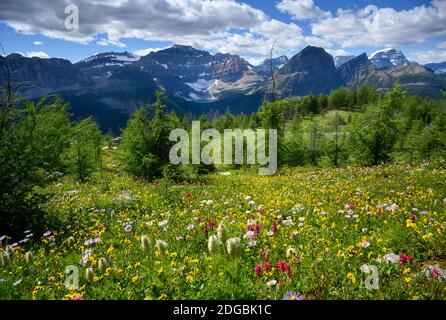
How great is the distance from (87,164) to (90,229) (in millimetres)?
17162

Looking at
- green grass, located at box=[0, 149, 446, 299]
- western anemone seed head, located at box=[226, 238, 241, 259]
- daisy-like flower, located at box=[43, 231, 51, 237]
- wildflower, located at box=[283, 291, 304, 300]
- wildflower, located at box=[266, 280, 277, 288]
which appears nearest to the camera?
wildflower, located at box=[283, 291, 304, 300]

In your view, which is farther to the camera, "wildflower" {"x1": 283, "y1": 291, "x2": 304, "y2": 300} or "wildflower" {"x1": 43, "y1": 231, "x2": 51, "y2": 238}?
"wildflower" {"x1": 43, "y1": 231, "x2": 51, "y2": 238}

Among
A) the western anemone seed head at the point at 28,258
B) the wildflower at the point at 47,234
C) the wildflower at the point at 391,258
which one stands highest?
the wildflower at the point at 391,258

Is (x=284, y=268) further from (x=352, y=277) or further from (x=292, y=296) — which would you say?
(x=352, y=277)

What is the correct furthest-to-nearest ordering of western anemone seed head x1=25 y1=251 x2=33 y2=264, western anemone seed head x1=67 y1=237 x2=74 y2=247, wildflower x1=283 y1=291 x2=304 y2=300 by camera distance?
western anemone seed head x1=67 y1=237 x2=74 y2=247, western anemone seed head x1=25 y1=251 x2=33 y2=264, wildflower x1=283 y1=291 x2=304 y2=300

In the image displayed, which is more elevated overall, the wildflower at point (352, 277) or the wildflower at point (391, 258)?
the wildflower at point (391, 258)

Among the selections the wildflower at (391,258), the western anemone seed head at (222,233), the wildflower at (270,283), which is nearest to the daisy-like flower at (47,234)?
the western anemone seed head at (222,233)

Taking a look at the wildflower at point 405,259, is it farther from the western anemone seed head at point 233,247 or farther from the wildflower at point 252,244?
the western anemone seed head at point 233,247

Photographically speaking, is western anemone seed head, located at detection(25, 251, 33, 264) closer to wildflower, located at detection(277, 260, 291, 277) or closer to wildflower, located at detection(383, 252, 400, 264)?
wildflower, located at detection(277, 260, 291, 277)

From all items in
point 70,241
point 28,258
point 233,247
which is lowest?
point 70,241

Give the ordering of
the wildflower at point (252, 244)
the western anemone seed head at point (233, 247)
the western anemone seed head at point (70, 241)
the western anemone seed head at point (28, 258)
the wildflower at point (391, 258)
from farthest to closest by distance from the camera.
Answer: the western anemone seed head at point (70, 241) → the wildflower at point (252, 244) → the western anemone seed head at point (28, 258) → the wildflower at point (391, 258) → the western anemone seed head at point (233, 247)

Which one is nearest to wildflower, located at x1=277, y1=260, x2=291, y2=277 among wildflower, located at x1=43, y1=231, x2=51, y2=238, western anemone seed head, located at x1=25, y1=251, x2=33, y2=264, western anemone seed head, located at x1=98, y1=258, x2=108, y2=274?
western anemone seed head, located at x1=98, y1=258, x2=108, y2=274

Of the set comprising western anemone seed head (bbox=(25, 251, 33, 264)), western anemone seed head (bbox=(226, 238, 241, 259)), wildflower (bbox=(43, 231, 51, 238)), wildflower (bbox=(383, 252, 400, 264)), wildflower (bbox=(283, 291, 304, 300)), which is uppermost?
western anemone seed head (bbox=(226, 238, 241, 259))

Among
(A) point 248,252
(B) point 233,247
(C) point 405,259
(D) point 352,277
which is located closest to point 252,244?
(A) point 248,252
